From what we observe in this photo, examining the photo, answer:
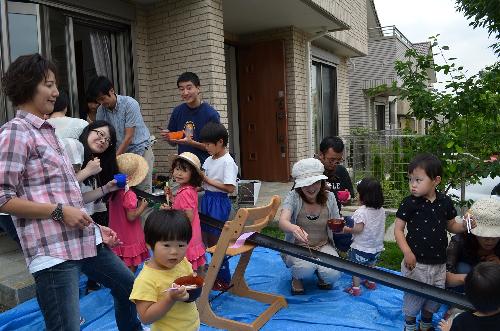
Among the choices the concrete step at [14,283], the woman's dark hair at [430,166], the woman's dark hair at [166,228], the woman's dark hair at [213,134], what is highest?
the woman's dark hair at [213,134]

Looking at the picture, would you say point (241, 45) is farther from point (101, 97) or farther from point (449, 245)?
point (449, 245)

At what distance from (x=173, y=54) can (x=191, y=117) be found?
2083mm

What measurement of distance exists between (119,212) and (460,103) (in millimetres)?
3158

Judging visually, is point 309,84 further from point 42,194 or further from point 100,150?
point 42,194

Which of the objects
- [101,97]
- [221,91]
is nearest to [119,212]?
[101,97]

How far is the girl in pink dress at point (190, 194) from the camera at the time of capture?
9.93 ft

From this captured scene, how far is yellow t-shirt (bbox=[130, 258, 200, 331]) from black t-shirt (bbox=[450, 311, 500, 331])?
3.98 ft

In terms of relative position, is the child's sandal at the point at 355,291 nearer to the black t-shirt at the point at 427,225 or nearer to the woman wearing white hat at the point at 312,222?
the woman wearing white hat at the point at 312,222

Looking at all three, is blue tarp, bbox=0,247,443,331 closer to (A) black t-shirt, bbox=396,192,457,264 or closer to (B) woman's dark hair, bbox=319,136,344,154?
(A) black t-shirt, bbox=396,192,457,264

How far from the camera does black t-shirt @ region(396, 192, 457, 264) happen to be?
2.64 meters

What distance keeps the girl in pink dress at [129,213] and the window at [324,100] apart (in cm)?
658

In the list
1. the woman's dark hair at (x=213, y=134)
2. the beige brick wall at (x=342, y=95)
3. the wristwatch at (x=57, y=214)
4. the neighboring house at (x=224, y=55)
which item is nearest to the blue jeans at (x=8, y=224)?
the wristwatch at (x=57, y=214)

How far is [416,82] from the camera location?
4043 millimetres

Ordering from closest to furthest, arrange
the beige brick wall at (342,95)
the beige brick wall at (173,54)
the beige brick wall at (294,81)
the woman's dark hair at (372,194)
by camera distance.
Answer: the woman's dark hair at (372,194), the beige brick wall at (173,54), the beige brick wall at (294,81), the beige brick wall at (342,95)
